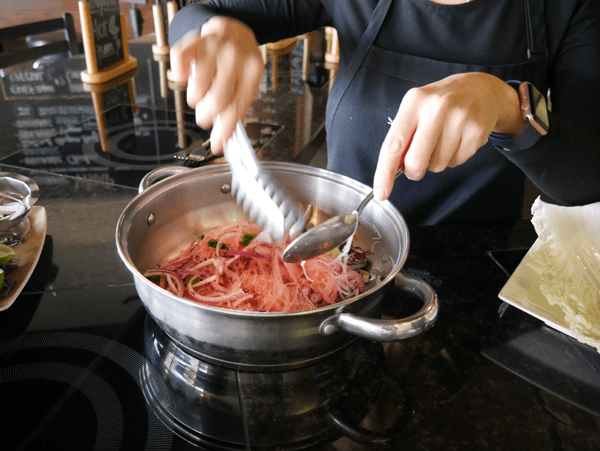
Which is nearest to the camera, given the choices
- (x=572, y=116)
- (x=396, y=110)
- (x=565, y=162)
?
(x=565, y=162)

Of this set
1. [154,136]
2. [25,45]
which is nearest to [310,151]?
[154,136]

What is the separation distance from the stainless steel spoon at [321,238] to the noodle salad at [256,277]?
0.14 ft

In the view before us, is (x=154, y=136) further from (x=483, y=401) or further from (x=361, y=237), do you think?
(x=483, y=401)

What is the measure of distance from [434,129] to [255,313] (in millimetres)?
353

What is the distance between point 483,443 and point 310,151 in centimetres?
116

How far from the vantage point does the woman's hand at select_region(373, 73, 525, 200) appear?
0.61m

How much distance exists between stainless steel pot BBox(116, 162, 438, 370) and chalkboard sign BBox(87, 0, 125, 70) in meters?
1.22

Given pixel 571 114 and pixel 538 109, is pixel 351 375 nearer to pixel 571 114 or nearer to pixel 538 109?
pixel 538 109

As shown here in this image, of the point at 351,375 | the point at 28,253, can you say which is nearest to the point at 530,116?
the point at 351,375

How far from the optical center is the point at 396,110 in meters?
1.07

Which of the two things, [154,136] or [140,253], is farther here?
[154,136]

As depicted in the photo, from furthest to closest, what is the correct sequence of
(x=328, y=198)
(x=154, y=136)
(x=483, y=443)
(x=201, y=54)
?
(x=154, y=136)
(x=328, y=198)
(x=201, y=54)
(x=483, y=443)

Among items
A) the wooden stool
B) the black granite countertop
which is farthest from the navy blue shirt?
the wooden stool

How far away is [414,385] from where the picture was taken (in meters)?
0.62
